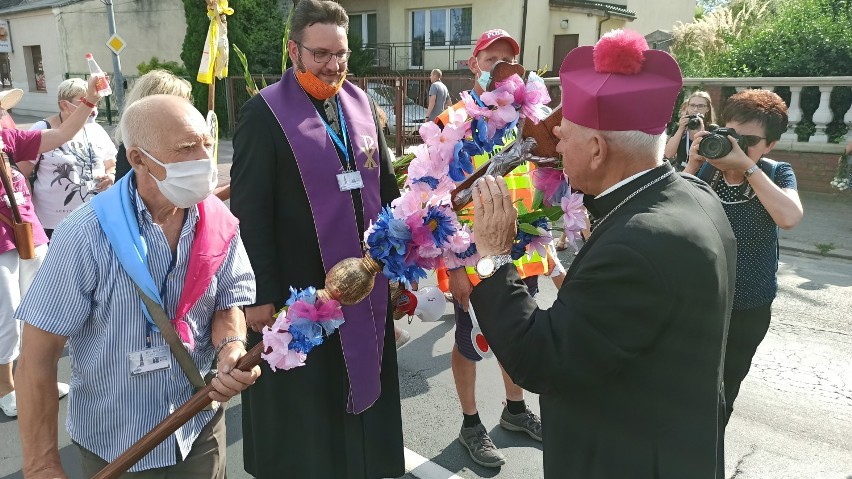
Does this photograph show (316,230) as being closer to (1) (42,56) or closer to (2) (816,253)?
(2) (816,253)

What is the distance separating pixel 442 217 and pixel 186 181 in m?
0.81

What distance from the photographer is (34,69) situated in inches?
1106

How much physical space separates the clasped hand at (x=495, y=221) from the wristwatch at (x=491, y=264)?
0.05 feet

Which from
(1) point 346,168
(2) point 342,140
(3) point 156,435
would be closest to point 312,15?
(2) point 342,140

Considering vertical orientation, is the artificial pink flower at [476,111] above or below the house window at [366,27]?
below

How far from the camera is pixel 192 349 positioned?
206 centimetres

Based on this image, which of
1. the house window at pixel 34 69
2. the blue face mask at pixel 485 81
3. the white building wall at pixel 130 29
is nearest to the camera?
the blue face mask at pixel 485 81

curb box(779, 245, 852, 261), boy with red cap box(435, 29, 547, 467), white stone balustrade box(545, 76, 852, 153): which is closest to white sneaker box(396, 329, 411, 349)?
boy with red cap box(435, 29, 547, 467)

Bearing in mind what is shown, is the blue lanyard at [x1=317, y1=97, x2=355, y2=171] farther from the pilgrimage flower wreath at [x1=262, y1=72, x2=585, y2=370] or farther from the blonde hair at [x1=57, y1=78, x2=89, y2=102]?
the blonde hair at [x1=57, y1=78, x2=89, y2=102]

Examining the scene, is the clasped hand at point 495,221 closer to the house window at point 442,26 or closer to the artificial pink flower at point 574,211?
the artificial pink flower at point 574,211

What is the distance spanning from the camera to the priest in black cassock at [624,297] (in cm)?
147

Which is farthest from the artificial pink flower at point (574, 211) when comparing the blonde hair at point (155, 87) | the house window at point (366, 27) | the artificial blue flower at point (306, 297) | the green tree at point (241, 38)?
the house window at point (366, 27)

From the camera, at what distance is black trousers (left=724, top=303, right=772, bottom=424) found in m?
2.85

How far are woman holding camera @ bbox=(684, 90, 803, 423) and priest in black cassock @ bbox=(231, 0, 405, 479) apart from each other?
160 centimetres
